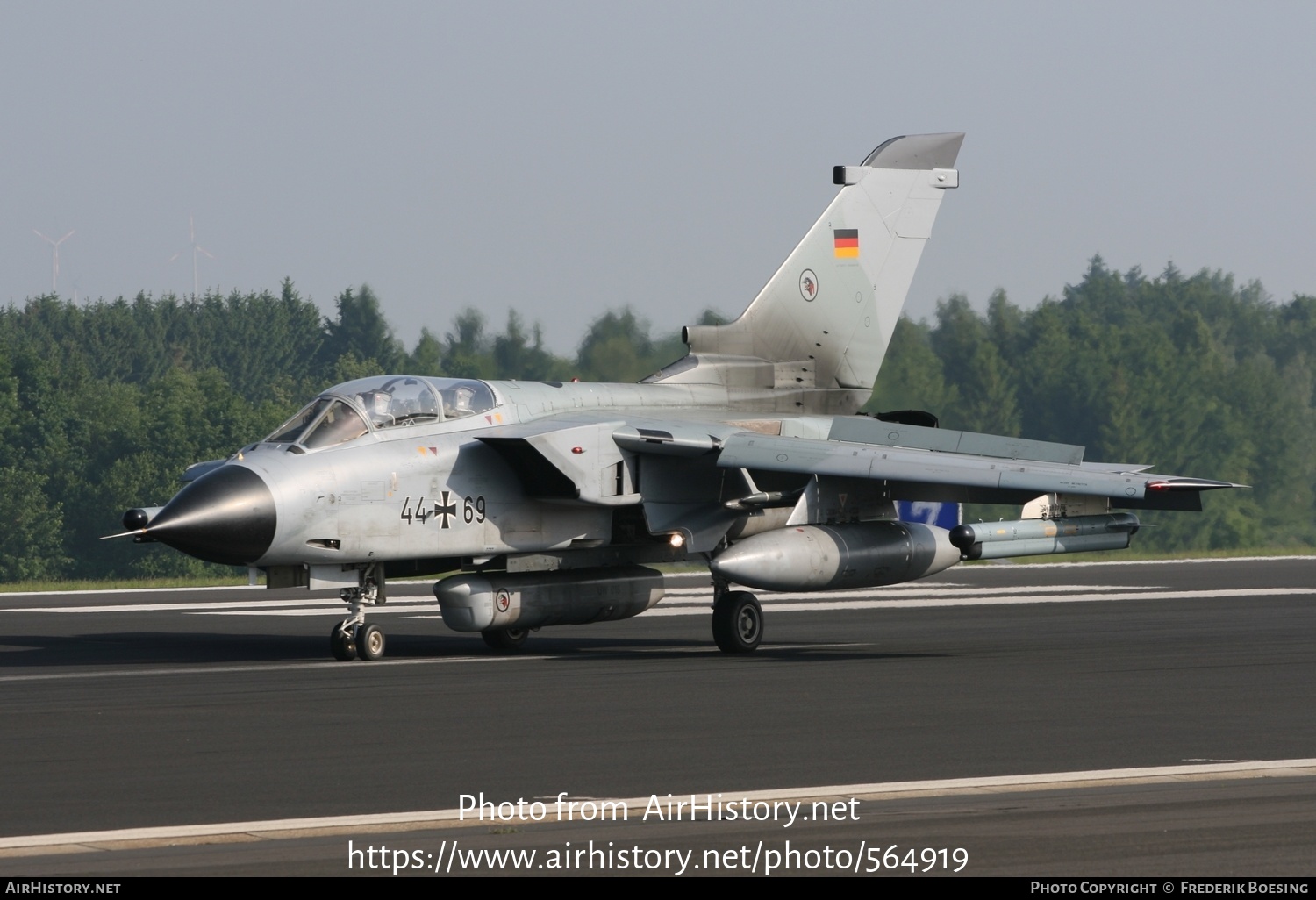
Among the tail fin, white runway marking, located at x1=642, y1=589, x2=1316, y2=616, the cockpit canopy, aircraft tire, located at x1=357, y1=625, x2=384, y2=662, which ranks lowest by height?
white runway marking, located at x1=642, y1=589, x2=1316, y2=616

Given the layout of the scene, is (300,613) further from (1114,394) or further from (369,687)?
(1114,394)

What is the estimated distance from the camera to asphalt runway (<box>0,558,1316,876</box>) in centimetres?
757

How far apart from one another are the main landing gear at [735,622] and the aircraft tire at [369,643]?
3433mm

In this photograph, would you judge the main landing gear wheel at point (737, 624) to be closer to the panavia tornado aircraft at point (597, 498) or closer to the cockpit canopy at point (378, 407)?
the panavia tornado aircraft at point (597, 498)

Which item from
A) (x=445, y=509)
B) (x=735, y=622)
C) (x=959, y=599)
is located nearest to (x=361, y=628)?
(x=445, y=509)

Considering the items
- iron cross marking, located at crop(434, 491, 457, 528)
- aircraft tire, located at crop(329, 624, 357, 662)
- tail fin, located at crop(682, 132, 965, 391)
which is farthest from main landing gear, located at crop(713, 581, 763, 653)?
aircraft tire, located at crop(329, 624, 357, 662)

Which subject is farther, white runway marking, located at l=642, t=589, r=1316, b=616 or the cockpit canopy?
white runway marking, located at l=642, t=589, r=1316, b=616

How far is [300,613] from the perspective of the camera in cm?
2567

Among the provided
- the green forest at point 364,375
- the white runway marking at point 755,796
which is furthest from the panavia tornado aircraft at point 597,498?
the green forest at point 364,375

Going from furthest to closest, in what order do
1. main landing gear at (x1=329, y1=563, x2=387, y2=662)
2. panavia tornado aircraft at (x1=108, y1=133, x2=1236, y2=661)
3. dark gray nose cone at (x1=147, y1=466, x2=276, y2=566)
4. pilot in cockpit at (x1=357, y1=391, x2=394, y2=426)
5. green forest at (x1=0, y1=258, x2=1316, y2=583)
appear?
green forest at (x1=0, y1=258, x2=1316, y2=583)
main landing gear at (x1=329, y1=563, x2=387, y2=662)
pilot in cockpit at (x1=357, y1=391, x2=394, y2=426)
panavia tornado aircraft at (x1=108, y1=133, x2=1236, y2=661)
dark gray nose cone at (x1=147, y1=466, x2=276, y2=566)

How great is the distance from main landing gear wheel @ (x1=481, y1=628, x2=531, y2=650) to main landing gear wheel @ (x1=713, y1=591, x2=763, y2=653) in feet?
6.80

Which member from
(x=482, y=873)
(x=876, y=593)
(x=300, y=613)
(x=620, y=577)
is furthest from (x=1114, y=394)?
(x=482, y=873)

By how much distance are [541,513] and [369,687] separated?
3.77 m

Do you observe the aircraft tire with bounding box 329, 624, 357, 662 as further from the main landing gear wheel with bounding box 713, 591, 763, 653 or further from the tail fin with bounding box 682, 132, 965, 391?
the tail fin with bounding box 682, 132, 965, 391
